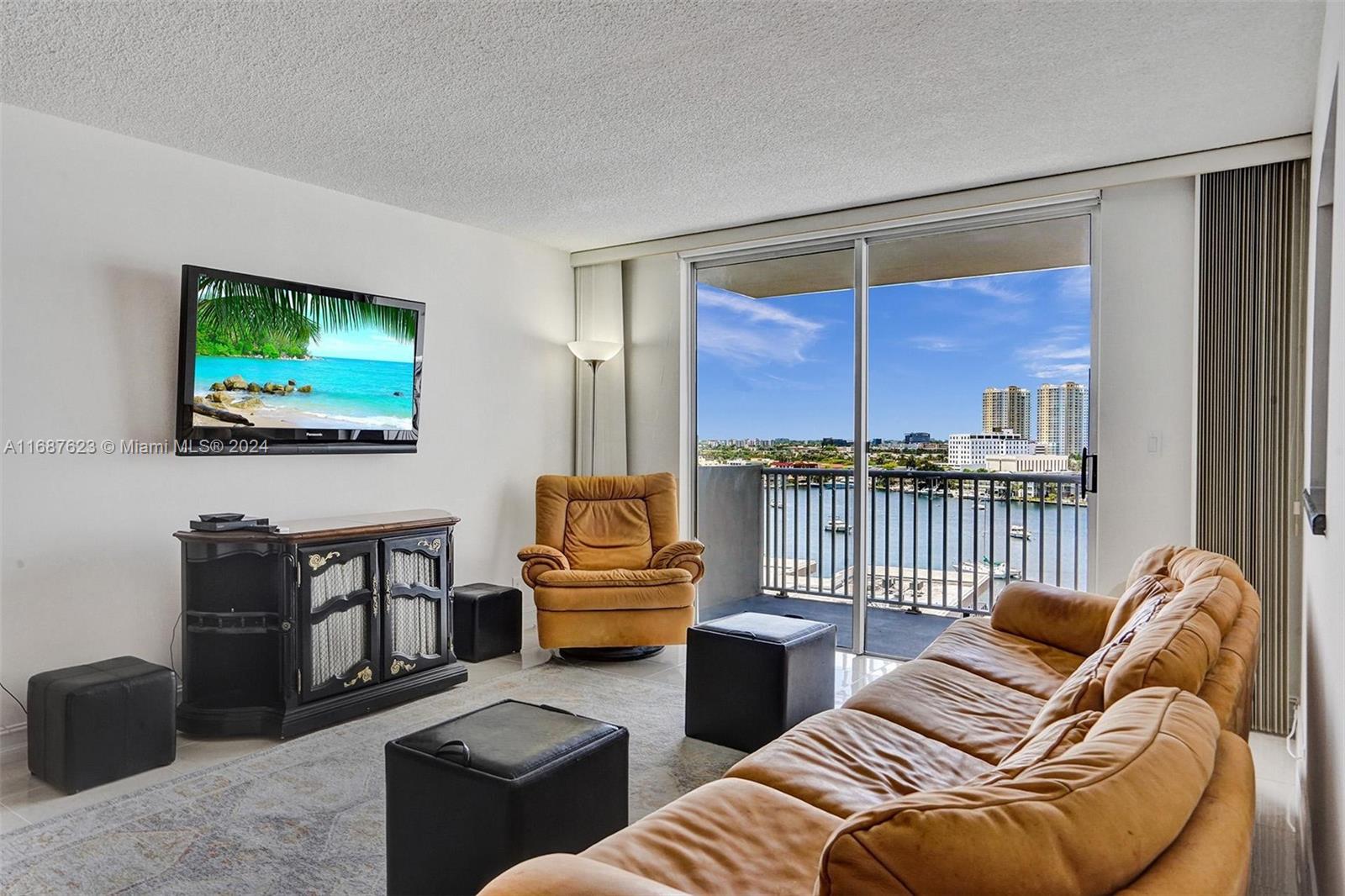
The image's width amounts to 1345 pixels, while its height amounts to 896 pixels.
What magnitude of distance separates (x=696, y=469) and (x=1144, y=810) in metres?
4.51

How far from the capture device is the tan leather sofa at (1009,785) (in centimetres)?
91

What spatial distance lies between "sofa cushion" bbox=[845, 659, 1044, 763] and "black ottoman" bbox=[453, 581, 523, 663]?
98.4 inches

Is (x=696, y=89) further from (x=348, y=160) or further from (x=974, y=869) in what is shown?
(x=974, y=869)

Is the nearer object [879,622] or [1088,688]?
[1088,688]

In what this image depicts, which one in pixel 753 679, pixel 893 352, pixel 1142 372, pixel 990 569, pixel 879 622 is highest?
pixel 893 352

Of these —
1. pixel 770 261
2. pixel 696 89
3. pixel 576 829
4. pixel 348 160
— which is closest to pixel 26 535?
pixel 348 160

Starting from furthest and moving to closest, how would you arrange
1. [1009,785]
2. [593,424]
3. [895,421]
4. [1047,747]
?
Result: [593,424] → [895,421] → [1047,747] → [1009,785]

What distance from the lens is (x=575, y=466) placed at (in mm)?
5742

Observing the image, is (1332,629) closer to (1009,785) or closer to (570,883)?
(1009,785)

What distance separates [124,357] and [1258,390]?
15.5 feet

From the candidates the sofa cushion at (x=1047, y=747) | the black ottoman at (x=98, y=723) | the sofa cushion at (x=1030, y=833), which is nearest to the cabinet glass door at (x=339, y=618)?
the black ottoman at (x=98, y=723)

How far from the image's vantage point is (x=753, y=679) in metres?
3.19

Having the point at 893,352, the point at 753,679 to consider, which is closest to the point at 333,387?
the point at 753,679

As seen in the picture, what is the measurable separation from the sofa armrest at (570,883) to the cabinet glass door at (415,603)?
284cm
